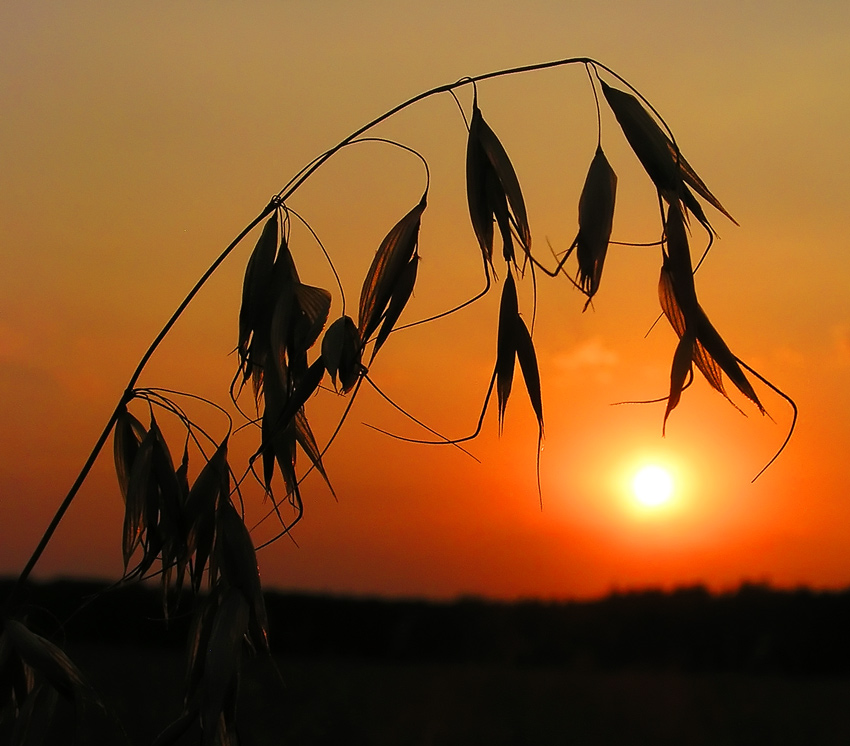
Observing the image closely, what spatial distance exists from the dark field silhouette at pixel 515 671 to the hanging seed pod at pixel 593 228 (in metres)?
7.53

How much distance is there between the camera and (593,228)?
3.62 feet

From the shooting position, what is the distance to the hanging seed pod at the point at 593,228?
1.10m

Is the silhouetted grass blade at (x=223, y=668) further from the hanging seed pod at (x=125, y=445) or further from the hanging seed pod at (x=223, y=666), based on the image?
the hanging seed pod at (x=125, y=445)

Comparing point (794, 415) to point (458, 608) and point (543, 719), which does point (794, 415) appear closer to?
point (543, 719)

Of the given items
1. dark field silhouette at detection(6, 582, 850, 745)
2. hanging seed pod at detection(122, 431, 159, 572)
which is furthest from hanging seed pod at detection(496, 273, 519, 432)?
dark field silhouette at detection(6, 582, 850, 745)

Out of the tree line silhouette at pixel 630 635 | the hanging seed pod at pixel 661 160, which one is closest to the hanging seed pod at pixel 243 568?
the hanging seed pod at pixel 661 160

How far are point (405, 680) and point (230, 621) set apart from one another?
11.3 metres

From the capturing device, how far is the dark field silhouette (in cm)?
915

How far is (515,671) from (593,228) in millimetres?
12104

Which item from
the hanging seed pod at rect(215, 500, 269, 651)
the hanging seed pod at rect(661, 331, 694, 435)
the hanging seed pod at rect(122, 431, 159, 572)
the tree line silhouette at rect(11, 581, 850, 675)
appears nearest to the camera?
the hanging seed pod at rect(661, 331, 694, 435)

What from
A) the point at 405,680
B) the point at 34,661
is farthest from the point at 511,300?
the point at 405,680

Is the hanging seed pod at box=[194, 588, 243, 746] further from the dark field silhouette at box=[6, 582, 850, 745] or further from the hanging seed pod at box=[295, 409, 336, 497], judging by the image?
the dark field silhouette at box=[6, 582, 850, 745]

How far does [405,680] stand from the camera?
1177 centimetres

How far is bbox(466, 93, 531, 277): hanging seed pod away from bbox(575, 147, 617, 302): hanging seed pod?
7cm
